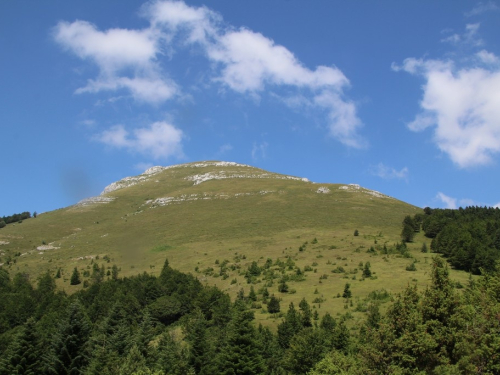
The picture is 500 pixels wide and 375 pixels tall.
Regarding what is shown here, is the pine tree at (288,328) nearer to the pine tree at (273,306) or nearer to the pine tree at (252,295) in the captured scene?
the pine tree at (273,306)

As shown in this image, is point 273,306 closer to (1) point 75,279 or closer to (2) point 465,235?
(2) point 465,235

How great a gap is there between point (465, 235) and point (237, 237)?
181 ft

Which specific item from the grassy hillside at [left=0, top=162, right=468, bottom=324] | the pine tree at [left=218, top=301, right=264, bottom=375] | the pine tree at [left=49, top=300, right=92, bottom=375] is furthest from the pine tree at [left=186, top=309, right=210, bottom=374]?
the pine tree at [left=49, top=300, right=92, bottom=375]

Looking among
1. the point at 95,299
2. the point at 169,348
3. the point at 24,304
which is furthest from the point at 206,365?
the point at 24,304

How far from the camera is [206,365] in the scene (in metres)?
42.8

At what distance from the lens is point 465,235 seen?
76.6m

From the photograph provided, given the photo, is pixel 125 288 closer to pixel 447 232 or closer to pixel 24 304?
pixel 24 304

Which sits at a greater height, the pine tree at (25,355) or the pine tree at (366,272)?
the pine tree at (366,272)

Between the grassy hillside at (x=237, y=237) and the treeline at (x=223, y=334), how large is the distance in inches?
295

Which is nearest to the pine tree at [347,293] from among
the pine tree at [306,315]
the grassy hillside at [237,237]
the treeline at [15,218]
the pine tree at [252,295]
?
the grassy hillside at [237,237]

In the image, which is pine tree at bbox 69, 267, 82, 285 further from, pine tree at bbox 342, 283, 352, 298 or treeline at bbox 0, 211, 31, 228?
treeline at bbox 0, 211, 31, 228

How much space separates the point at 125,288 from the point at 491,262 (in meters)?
65.7

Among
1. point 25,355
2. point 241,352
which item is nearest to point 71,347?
point 25,355

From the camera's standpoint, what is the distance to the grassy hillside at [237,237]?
7050cm
